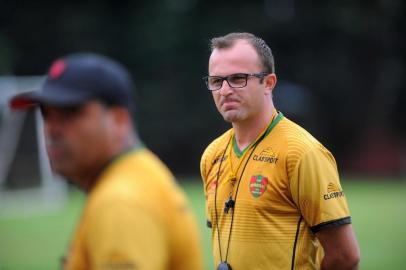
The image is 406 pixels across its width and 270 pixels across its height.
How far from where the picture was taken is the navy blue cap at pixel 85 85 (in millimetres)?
2967

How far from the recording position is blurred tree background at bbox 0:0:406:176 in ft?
91.2

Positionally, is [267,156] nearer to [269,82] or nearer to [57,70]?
[269,82]

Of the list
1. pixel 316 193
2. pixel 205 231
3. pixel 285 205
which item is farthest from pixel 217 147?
pixel 205 231

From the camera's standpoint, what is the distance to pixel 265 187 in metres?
4.64

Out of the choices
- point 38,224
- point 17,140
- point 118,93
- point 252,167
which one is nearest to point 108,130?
point 118,93

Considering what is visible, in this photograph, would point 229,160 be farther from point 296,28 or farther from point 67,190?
point 296,28

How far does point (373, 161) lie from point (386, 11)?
5442mm

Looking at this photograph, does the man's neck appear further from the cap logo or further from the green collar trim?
the cap logo

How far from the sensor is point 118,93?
3014 millimetres

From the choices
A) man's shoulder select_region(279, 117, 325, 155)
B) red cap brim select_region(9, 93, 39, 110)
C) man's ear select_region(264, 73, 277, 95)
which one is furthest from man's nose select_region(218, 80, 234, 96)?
red cap brim select_region(9, 93, 39, 110)

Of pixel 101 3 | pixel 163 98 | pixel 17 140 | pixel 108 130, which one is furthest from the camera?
pixel 101 3

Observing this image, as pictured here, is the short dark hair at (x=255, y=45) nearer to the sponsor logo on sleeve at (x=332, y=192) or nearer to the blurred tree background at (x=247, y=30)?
the sponsor logo on sleeve at (x=332, y=192)

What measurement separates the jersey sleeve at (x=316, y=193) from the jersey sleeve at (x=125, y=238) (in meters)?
1.76

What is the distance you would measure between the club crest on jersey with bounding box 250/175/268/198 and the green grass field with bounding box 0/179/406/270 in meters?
7.16
